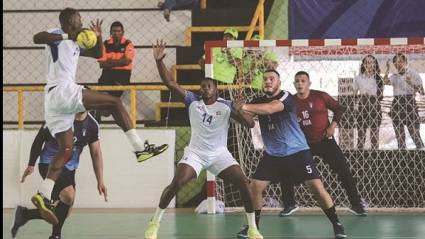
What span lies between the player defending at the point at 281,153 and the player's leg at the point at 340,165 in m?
2.86

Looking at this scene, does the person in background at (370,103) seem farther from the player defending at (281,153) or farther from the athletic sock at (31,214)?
the athletic sock at (31,214)

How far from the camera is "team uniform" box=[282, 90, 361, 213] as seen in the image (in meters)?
13.8

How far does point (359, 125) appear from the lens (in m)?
15.2

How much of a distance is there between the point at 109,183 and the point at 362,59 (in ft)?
16.1

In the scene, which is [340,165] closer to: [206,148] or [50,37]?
[206,148]

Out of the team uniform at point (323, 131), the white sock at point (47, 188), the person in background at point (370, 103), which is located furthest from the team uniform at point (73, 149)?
the person in background at point (370, 103)

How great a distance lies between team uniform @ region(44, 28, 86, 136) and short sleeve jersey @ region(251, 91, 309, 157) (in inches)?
94.2

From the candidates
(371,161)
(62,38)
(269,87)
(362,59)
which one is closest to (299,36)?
(362,59)

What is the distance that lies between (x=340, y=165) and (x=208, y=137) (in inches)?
148

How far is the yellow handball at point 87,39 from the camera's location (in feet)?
29.8

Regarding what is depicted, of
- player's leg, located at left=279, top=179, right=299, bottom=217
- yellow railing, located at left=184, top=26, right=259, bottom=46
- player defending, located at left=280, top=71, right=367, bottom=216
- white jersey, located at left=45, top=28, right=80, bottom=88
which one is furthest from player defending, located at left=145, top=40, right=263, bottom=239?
Result: yellow railing, located at left=184, top=26, right=259, bottom=46

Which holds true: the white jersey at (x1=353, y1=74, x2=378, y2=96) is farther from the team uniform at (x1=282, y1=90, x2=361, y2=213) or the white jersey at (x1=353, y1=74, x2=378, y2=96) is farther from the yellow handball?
the yellow handball

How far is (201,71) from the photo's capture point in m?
17.8

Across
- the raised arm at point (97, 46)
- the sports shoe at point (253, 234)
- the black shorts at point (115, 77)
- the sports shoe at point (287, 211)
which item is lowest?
the sports shoe at point (287, 211)
